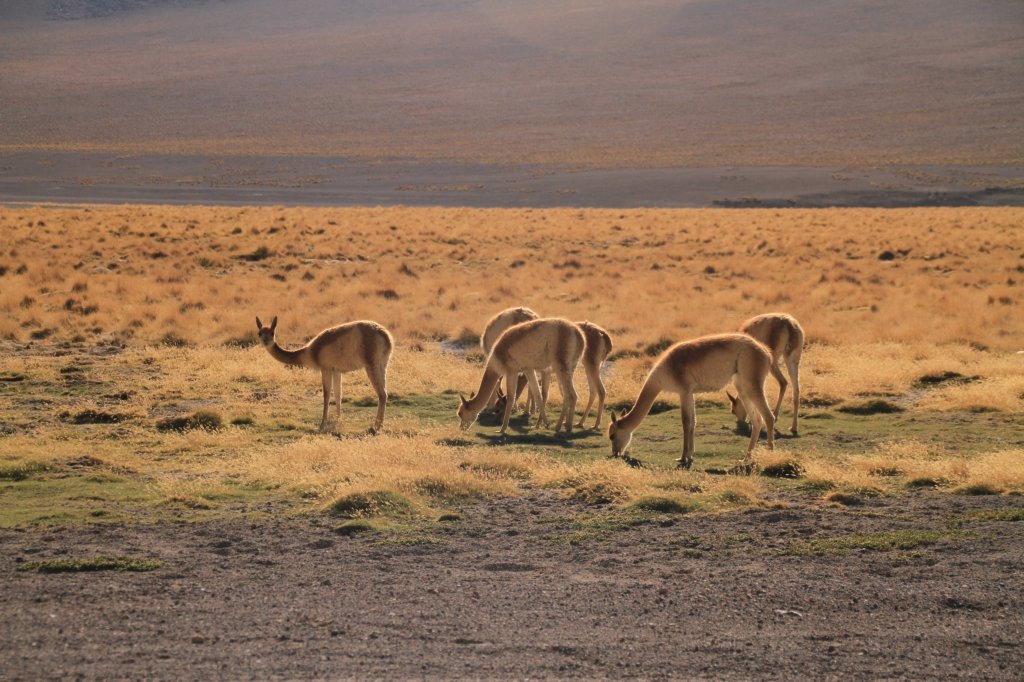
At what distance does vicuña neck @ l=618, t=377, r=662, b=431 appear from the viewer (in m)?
11.4

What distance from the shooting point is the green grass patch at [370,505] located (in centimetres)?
910

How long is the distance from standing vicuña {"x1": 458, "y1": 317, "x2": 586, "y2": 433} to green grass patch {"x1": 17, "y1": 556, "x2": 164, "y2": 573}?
19.0 feet

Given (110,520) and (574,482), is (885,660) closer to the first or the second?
(574,482)

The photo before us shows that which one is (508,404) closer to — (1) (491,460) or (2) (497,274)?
(1) (491,460)

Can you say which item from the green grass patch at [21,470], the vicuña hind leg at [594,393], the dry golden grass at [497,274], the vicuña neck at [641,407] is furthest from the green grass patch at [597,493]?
the dry golden grass at [497,274]

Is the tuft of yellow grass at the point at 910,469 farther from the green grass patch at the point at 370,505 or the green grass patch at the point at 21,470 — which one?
the green grass patch at the point at 21,470

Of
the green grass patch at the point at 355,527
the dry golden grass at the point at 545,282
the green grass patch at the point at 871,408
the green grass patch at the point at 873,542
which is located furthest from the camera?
the dry golden grass at the point at 545,282

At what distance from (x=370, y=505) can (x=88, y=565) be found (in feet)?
7.82

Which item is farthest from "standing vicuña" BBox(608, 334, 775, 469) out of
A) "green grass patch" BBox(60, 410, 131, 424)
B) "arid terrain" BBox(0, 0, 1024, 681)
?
"green grass patch" BBox(60, 410, 131, 424)

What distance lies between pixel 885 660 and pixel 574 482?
173 inches

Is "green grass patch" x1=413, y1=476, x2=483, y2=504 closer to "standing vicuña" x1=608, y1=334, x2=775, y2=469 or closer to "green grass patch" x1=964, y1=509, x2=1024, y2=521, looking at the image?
"standing vicuña" x1=608, y1=334, x2=775, y2=469

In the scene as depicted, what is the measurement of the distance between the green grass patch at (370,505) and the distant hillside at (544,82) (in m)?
79.1

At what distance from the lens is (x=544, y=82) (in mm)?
129500

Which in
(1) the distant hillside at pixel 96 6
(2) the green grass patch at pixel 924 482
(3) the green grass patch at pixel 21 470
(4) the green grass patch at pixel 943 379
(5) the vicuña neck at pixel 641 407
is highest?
(1) the distant hillside at pixel 96 6
